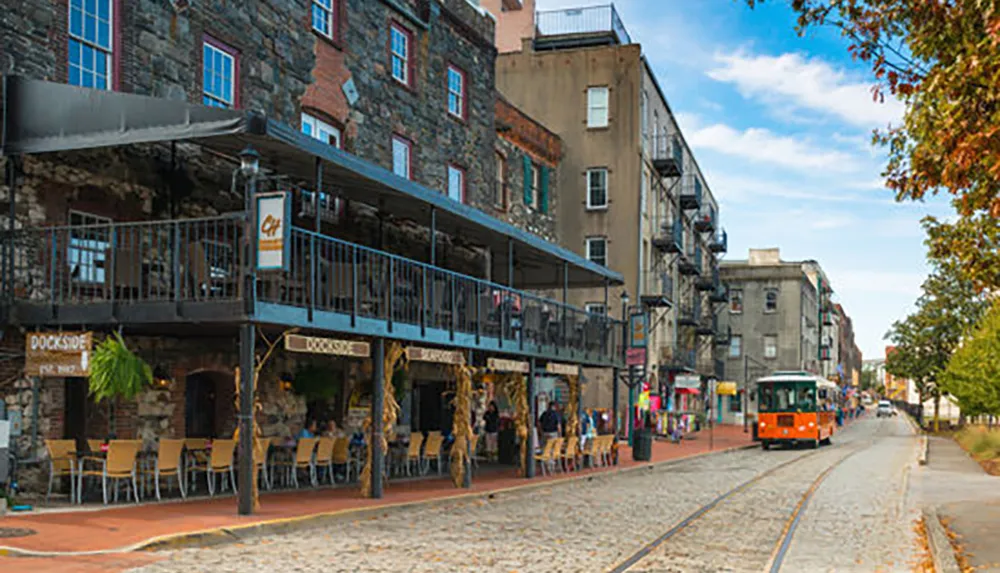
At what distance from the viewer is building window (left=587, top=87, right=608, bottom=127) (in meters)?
45.1

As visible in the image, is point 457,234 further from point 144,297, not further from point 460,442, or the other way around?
point 144,297

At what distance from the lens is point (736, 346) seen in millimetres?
78375

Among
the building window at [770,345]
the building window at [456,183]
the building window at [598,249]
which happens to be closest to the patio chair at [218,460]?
the building window at [456,183]

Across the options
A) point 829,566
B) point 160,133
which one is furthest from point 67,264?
point 829,566

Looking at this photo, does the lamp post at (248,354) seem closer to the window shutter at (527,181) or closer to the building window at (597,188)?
the window shutter at (527,181)

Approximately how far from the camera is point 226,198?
63.7ft

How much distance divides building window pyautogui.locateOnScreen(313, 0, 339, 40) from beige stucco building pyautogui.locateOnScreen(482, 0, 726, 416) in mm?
21266

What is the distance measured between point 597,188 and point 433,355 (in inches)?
1049

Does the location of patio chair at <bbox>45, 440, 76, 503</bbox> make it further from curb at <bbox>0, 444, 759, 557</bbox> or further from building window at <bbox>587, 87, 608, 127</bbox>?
building window at <bbox>587, 87, 608, 127</bbox>

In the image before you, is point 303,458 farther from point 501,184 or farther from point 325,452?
point 501,184

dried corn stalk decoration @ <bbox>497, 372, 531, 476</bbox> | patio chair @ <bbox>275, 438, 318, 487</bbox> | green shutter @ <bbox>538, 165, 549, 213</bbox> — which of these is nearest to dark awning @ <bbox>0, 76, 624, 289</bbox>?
patio chair @ <bbox>275, 438, 318, 487</bbox>

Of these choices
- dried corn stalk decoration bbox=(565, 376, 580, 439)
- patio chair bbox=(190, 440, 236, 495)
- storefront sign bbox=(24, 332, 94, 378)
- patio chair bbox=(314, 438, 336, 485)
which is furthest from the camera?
dried corn stalk decoration bbox=(565, 376, 580, 439)

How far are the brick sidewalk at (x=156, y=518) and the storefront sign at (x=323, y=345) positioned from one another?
2.30 meters

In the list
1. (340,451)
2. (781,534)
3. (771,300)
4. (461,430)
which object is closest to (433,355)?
(461,430)
